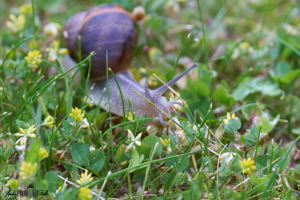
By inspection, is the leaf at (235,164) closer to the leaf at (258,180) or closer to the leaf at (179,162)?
the leaf at (258,180)

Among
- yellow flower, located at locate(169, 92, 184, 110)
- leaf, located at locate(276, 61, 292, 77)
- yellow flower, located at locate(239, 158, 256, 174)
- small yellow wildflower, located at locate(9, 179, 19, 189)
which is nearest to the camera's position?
small yellow wildflower, located at locate(9, 179, 19, 189)

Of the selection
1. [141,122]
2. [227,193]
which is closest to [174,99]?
[141,122]

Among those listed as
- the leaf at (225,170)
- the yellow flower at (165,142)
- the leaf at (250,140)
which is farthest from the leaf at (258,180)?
the yellow flower at (165,142)

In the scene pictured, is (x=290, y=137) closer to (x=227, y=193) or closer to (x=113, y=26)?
(x=227, y=193)

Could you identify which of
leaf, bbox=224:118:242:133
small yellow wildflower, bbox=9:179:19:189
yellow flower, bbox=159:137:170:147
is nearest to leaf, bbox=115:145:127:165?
yellow flower, bbox=159:137:170:147

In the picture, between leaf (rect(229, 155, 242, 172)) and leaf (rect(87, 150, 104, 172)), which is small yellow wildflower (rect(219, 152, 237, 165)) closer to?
leaf (rect(229, 155, 242, 172))

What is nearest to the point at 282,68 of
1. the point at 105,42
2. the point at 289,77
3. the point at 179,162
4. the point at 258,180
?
the point at 289,77

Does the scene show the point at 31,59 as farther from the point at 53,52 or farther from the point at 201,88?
the point at 201,88
